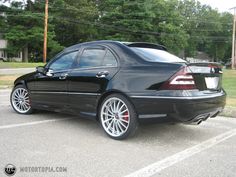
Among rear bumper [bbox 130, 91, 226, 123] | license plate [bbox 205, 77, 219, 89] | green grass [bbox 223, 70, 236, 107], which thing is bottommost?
green grass [bbox 223, 70, 236, 107]

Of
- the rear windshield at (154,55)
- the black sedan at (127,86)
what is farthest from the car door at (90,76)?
the rear windshield at (154,55)

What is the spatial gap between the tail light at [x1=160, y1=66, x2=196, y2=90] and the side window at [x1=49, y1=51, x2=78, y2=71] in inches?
84.3

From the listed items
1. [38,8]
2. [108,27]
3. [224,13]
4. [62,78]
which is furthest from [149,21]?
[62,78]

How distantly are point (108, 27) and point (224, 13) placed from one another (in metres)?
47.7

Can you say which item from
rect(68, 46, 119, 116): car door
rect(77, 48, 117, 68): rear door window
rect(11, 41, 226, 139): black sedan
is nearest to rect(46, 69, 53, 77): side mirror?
rect(11, 41, 226, 139): black sedan

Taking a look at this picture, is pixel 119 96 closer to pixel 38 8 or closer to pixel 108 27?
pixel 38 8

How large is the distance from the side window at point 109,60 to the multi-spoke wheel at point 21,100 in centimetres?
229

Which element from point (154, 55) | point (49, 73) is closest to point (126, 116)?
point (154, 55)

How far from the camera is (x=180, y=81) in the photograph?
16.1 ft

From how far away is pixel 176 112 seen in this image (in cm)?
487

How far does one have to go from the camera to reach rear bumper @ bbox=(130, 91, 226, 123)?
15.9 feet

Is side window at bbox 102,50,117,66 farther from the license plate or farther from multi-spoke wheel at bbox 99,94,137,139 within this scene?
the license plate

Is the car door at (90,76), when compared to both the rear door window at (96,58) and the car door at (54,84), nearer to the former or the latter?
the rear door window at (96,58)

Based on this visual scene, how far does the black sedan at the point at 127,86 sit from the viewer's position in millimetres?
4938
